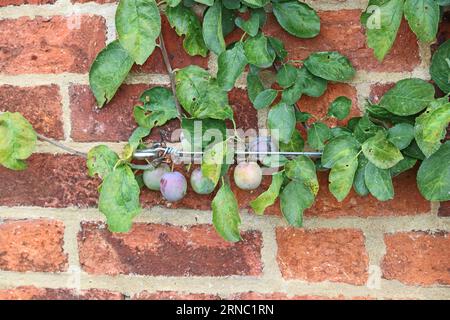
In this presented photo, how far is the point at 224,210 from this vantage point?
65cm

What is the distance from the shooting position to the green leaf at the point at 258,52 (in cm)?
64

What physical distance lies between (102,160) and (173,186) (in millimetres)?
85

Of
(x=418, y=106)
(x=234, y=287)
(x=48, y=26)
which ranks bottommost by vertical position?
(x=234, y=287)

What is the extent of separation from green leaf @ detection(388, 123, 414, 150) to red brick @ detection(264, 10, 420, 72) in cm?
6

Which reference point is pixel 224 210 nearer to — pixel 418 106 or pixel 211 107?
pixel 211 107

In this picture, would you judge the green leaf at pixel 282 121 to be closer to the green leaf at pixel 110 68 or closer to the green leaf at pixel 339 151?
the green leaf at pixel 339 151

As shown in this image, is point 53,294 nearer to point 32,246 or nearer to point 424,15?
point 32,246

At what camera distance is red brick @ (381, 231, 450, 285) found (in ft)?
2.20

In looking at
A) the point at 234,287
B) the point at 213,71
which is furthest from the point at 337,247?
the point at 213,71

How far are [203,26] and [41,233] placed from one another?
Result: 303mm

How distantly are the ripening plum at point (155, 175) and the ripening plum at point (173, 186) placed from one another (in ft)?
0.05

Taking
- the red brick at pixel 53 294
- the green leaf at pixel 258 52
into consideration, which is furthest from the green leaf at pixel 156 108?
the red brick at pixel 53 294

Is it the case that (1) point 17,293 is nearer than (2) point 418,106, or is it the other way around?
(2) point 418,106

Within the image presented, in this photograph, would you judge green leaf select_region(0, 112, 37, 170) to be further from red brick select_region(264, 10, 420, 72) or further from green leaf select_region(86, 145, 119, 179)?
red brick select_region(264, 10, 420, 72)
